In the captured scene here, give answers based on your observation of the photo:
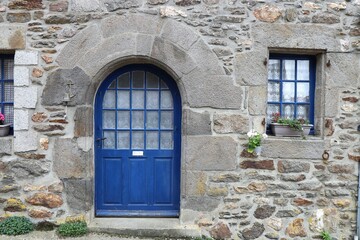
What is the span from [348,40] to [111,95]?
10.8 ft

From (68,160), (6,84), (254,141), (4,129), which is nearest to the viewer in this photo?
(254,141)

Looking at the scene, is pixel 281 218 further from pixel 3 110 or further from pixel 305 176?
pixel 3 110

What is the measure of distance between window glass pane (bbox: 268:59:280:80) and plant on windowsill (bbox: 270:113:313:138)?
594 mm

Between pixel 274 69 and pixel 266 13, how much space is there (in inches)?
30.0

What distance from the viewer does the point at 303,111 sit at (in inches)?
168

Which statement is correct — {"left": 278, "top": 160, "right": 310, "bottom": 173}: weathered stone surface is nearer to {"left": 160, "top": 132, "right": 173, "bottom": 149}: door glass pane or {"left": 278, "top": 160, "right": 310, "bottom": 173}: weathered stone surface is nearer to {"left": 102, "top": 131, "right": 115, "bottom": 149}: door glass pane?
{"left": 160, "top": 132, "right": 173, "bottom": 149}: door glass pane

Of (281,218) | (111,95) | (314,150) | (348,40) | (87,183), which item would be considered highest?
(348,40)

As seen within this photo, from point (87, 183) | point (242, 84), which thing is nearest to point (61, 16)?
point (87, 183)

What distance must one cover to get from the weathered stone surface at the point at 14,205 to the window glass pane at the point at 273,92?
143 inches

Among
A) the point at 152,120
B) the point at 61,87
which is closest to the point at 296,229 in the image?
the point at 152,120

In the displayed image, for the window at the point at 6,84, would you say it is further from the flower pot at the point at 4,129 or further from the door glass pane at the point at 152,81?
the door glass pane at the point at 152,81

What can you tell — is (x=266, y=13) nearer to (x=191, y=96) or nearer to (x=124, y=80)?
(x=191, y=96)

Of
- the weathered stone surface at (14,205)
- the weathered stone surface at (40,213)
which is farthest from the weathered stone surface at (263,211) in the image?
the weathered stone surface at (14,205)

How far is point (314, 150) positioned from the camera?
400 cm
